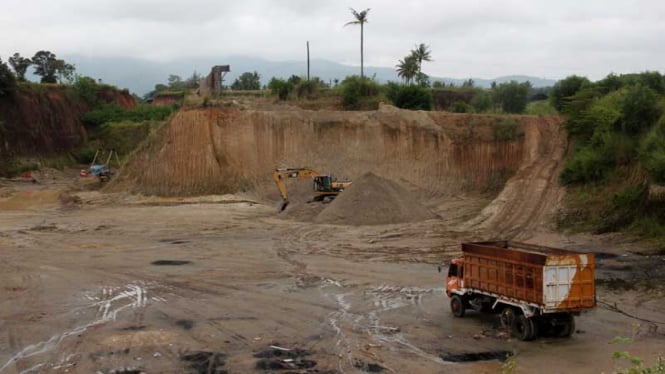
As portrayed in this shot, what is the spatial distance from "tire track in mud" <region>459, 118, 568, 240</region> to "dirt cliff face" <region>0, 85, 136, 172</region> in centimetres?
4324

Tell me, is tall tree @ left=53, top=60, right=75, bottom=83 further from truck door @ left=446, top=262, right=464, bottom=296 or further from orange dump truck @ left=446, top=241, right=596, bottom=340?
orange dump truck @ left=446, top=241, right=596, bottom=340

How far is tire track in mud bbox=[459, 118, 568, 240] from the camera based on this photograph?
35.3 m

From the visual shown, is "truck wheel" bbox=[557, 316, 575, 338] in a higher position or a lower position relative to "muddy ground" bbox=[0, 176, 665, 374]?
→ higher

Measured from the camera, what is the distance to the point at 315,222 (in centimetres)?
3872

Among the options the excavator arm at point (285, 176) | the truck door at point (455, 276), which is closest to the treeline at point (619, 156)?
the truck door at point (455, 276)

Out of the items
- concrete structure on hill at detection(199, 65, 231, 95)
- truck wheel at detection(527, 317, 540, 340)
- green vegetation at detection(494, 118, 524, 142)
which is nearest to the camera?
truck wheel at detection(527, 317, 540, 340)

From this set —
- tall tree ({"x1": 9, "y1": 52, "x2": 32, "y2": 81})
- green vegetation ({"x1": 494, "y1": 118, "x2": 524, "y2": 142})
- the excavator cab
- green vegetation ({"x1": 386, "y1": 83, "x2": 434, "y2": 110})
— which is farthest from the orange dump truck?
tall tree ({"x1": 9, "y1": 52, "x2": 32, "y2": 81})

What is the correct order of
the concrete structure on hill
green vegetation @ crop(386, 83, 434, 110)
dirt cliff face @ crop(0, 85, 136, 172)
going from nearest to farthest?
green vegetation @ crop(386, 83, 434, 110) → the concrete structure on hill → dirt cliff face @ crop(0, 85, 136, 172)

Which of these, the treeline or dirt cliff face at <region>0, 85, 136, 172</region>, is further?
dirt cliff face at <region>0, 85, 136, 172</region>

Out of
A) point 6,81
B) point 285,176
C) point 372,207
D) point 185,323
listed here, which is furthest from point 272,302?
point 6,81

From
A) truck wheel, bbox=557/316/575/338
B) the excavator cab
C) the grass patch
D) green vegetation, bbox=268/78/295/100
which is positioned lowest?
truck wheel, bbox=557/316/575/338

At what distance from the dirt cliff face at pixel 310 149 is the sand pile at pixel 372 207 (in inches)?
306

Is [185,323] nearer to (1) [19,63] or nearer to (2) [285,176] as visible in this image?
(2) [285,176]

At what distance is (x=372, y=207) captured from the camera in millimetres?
38312
